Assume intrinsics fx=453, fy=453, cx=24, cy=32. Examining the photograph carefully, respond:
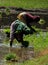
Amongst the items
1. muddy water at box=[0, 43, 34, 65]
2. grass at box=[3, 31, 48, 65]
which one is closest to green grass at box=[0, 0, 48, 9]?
grass at box=[3, 31, 48, 65]

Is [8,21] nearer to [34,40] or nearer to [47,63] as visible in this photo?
[34,40]

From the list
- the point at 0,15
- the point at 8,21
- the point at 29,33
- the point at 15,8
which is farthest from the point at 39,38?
the point at 15,8

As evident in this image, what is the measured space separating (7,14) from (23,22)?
17273mm

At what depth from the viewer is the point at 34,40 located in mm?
19969

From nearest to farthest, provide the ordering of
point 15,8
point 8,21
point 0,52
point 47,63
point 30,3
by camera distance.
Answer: point 47,63 → point 0,52 → point 8,21 → point 15,8 → point 30,3

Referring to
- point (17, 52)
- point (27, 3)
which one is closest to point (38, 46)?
point (17, 52)

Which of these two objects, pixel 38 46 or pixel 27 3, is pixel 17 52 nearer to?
pixel 38 46

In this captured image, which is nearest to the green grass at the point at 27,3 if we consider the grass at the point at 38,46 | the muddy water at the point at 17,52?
the grass at the point at 38,46

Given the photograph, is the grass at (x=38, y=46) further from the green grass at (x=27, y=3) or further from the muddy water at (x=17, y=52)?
the green grass at (x=27, y=3)

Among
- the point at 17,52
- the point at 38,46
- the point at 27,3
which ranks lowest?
the point at 27,3

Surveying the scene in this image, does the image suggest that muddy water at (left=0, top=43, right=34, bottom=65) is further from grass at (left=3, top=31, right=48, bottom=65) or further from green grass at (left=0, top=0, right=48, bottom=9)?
green grass at (left=0, top=0, right=48, bottom=9)

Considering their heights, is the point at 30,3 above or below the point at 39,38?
below

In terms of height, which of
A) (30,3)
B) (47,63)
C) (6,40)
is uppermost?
(47,63)

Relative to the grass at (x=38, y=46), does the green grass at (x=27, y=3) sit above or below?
below
